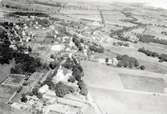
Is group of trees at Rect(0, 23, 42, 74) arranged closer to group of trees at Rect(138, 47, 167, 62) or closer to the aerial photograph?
the aerial photograph

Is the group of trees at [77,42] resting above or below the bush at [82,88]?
above

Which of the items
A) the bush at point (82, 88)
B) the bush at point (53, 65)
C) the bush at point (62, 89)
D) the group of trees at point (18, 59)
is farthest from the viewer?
the bush at point (53, 65)

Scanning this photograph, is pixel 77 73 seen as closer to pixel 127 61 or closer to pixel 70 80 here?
pixel 70 80

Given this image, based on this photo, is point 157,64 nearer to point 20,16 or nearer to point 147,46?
point 147,46

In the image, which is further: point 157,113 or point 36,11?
point 36,11

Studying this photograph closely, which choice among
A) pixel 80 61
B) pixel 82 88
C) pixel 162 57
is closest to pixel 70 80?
pixel 82 88

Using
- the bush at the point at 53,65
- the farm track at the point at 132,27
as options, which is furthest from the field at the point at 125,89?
the farm track at the point at 132,27

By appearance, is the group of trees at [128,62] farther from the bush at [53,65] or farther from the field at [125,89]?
the bush at [53,65]

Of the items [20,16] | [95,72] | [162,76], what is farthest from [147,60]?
[20,16]

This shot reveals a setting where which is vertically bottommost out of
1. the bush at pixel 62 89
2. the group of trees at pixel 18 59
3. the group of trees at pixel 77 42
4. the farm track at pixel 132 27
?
the bush at pixel 62 89
